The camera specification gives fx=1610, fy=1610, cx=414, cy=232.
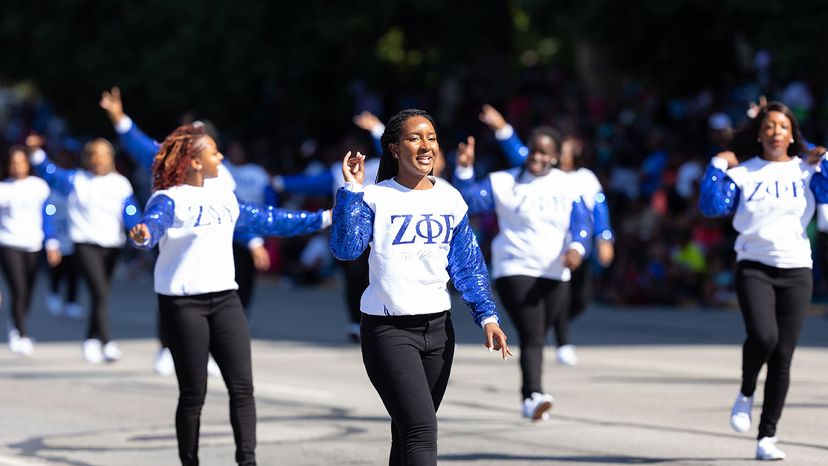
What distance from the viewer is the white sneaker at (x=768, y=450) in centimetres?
846

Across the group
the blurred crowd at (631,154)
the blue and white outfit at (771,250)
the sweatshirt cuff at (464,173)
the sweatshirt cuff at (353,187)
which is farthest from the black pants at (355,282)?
the sweatshirt cuff at (353,187)

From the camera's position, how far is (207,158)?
8188 mm

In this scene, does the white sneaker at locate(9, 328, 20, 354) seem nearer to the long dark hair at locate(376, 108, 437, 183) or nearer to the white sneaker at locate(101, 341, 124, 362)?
the white sneaker at locate(101, 341, 124, 362)

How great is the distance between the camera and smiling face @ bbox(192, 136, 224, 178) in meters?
8.19

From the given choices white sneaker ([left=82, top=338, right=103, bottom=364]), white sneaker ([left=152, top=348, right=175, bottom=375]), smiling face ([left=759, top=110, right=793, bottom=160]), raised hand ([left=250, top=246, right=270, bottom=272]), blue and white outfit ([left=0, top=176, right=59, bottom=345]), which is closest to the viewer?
smiling face ([left=759, top=110, right=793, bottom=160])

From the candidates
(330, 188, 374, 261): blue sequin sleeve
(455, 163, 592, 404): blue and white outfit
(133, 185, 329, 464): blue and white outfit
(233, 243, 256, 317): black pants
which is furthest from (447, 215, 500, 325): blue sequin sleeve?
(233, 243, 256, 317): black pants

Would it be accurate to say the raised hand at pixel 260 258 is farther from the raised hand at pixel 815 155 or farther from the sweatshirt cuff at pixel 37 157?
the sweatshirt cuff at pixel 37 157

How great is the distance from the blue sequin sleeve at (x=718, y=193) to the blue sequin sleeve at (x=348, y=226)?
264cm

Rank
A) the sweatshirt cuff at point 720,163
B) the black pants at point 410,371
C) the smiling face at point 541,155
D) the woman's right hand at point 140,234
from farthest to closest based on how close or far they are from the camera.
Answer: the smiling face at point 541,155 < the sweatshirt cuff at point 720,163 < the woman's right hand at point 140,234 < the black pants at point 410,371

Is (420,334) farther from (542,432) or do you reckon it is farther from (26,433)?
(26,433)

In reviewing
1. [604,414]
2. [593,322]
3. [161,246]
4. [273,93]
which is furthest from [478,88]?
[161,246]

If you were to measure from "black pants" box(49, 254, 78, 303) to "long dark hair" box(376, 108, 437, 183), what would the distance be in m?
12.8

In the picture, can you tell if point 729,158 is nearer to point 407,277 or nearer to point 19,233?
point 407,277

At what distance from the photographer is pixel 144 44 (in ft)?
90.9
